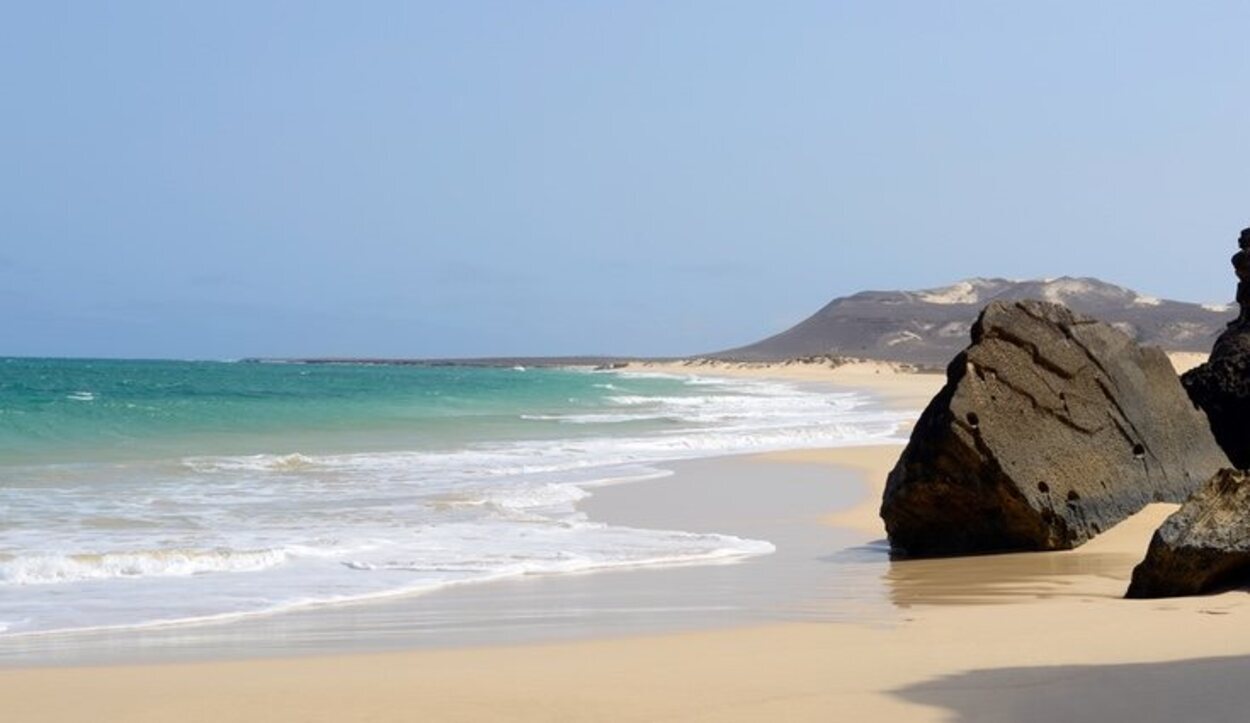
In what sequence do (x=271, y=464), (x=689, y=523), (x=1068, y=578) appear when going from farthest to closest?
(x=271, y=464) < (x=689, y=523) < (x=1068, y=578)

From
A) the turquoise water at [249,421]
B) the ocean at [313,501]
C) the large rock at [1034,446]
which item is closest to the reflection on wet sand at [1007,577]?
the large rock at [1034,446]

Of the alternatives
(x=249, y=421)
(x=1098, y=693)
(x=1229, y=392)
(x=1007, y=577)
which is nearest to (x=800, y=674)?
(x=1098, y=693)

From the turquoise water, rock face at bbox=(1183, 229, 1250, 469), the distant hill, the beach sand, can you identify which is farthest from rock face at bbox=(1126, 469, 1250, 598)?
the distant hill

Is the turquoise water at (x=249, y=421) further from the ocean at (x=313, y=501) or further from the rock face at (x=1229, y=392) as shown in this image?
the rock face at (x=1229, y=392)

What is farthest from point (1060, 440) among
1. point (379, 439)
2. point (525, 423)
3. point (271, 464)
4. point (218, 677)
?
point (525, 423)

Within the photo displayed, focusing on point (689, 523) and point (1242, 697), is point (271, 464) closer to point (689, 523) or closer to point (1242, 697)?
point (689, 523)

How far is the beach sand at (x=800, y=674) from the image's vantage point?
214 inches

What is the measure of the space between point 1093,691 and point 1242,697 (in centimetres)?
50

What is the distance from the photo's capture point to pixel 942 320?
147 metres

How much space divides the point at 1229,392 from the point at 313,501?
346 inches

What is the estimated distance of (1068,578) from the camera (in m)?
9.20

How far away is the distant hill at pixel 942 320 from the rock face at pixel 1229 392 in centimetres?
9662

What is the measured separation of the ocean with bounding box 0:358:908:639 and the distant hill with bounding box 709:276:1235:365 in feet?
267

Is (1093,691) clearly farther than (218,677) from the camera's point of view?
No
